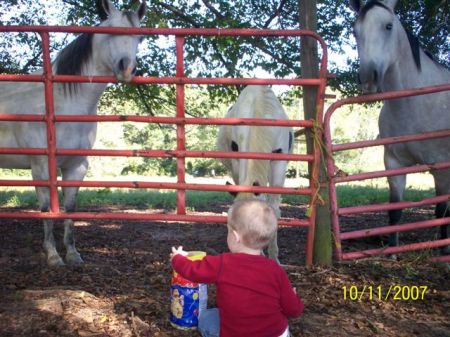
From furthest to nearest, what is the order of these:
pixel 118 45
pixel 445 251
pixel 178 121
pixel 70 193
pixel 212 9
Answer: pixel 212 9 < pixel 70 193 < pixel 445 251 < pixel 118 45 < pixel 178 121

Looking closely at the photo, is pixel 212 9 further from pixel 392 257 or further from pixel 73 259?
pixel 392 257

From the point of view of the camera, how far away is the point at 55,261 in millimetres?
4090

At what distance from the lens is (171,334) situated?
2551 mm

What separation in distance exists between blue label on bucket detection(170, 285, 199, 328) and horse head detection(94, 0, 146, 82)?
2.05 metres

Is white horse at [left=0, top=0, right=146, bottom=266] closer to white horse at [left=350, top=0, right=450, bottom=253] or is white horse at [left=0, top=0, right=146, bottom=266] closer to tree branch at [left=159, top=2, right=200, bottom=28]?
white horse at [left=350, top=0, right=450, bottom=253]

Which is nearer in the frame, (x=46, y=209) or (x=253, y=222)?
(x=253, y=222)

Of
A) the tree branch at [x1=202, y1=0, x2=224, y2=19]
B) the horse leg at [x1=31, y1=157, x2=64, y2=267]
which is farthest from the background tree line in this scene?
the horse leg at [x1=31, y1=157, x2=64, y2=267]

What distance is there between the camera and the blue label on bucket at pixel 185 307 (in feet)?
8.56

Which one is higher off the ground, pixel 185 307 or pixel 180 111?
pixel 180 111

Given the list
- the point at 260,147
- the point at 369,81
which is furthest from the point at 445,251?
the point at 260,147

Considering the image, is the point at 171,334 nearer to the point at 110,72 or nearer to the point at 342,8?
the point at 110,72
